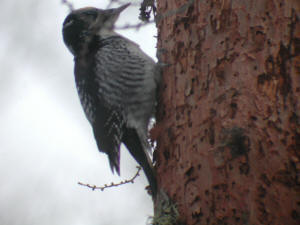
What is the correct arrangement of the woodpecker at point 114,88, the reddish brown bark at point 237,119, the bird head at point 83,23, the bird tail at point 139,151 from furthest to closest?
the bird head at point 83,23, the woodpecker at point 114,88, the bird tail at point 139,151, the reddish brown bark at point 237,119

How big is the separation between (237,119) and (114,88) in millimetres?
1748

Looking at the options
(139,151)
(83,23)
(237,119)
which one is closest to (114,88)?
(139,151)

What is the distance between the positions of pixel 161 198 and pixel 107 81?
1492 millimetres

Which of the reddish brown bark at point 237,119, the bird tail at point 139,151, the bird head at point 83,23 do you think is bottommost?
the bird tail at point 139,151

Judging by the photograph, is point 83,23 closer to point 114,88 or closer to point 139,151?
point 114,88

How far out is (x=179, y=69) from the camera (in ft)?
9.97

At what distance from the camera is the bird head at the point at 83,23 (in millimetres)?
4328

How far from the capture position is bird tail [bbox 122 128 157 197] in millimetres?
3327

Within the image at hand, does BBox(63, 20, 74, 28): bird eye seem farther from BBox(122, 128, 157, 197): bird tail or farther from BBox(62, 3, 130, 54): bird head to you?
BBox(122, 128, 157, 197): bird tail

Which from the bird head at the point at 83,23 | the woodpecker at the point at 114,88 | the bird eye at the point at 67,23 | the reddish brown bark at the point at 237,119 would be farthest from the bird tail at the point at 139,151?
the bird eye at the point at 67,23

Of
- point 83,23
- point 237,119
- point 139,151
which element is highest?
point 83,23

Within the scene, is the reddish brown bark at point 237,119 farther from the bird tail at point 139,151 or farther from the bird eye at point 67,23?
the bird eye at point 67,23

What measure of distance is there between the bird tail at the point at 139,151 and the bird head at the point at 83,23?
3.28ft

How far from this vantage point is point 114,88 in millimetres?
4004
